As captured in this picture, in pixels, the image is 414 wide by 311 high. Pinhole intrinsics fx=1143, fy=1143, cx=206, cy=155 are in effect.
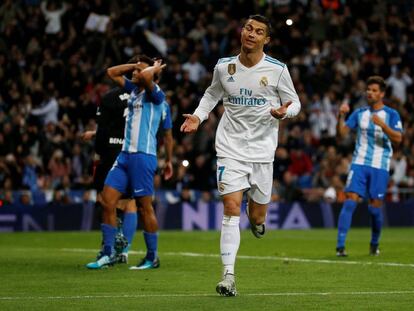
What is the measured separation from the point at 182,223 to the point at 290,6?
882 cm

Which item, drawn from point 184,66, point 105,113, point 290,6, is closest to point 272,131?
point 105,113

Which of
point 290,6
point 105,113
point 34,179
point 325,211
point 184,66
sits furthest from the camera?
point 290,6

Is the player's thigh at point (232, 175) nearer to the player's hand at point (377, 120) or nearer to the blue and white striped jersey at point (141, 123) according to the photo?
the blue and white striped jersey at point (141, 123)

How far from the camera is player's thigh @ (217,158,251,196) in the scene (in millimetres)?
10789

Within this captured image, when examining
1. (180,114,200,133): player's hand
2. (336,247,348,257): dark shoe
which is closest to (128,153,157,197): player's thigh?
(180,114,200,133): player's hand

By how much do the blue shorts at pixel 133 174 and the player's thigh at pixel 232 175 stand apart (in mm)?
2693

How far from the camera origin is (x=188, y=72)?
29094 mm

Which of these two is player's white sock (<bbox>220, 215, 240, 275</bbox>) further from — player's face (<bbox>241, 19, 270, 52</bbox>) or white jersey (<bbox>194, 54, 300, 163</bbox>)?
player's face (<bbox>241, 19, 270, 52</bbox>)

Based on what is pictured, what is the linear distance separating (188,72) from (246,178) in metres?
18.3

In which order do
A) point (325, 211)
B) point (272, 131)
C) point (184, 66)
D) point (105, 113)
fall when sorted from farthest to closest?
point (184, 66) → point (325, 211) → point (105, 113) → point (272, 131)

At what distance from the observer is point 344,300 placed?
9.98 metres

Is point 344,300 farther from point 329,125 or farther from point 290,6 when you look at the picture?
point 290,6

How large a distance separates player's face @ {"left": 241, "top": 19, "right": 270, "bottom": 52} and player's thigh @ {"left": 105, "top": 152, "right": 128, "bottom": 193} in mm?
3114

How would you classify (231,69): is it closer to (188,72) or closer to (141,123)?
(141,123)
